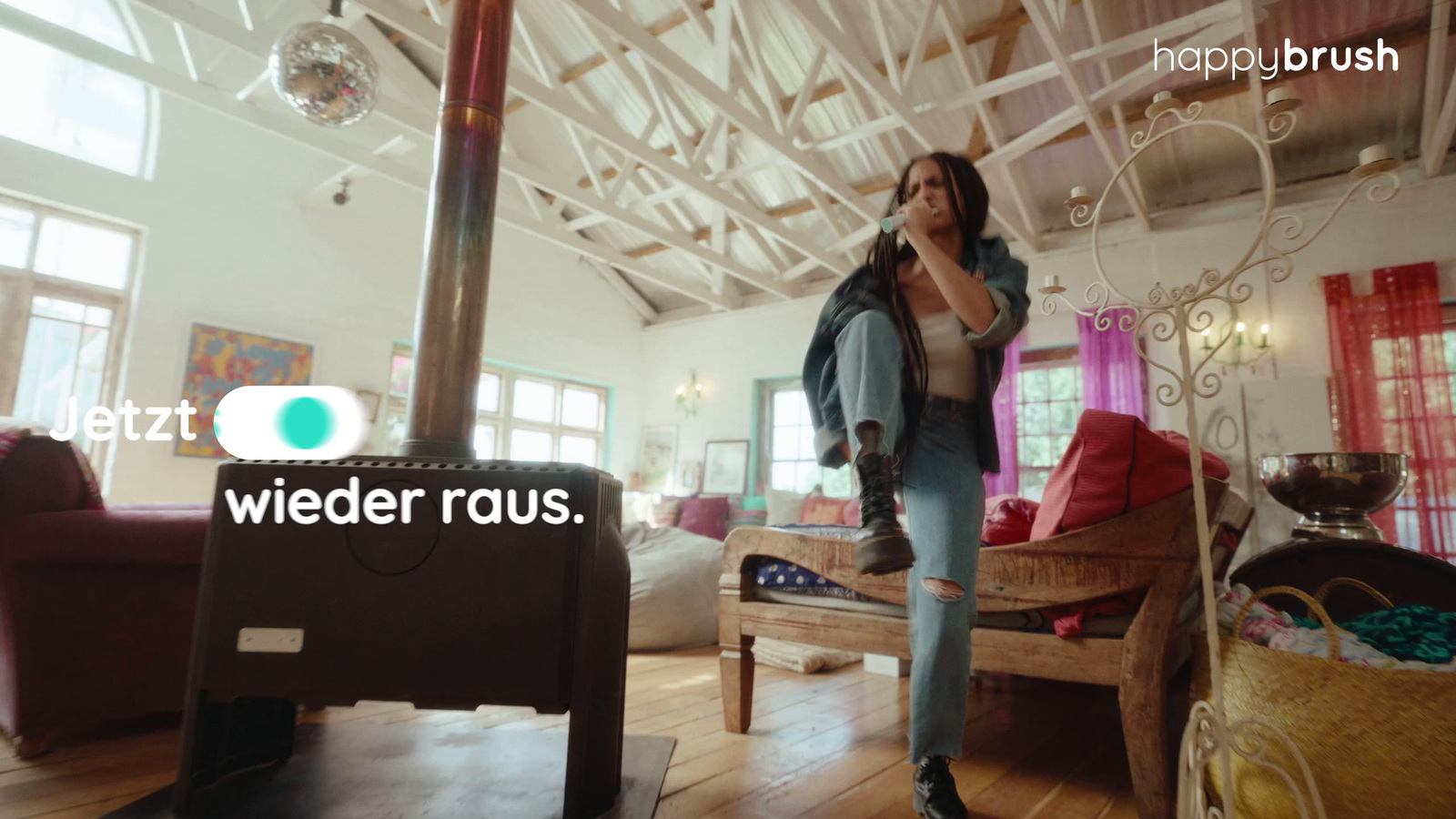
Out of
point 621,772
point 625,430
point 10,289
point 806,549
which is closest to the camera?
point 621,772

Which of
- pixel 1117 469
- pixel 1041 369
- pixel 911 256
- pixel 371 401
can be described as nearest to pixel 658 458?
pixel 371 401

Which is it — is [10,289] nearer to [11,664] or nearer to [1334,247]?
[11,664]

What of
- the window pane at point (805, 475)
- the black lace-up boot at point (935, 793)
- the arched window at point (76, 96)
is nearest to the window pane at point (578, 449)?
the window pane at point (805, 475)

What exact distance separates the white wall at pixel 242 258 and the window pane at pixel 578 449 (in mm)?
1273

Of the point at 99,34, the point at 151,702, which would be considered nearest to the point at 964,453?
the point at 151,702

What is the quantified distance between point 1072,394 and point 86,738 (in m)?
6.10

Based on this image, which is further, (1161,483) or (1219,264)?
(1219,264)

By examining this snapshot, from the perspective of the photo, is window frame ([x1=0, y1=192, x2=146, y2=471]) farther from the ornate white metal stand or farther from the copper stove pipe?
the ornate white metal stand

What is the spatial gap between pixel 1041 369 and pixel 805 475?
8.18 feet

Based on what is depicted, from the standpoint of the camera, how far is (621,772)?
1508 millimetres

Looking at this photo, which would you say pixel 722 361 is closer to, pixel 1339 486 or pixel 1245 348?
pixel 1245 348

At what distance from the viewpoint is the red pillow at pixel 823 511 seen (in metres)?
5.54

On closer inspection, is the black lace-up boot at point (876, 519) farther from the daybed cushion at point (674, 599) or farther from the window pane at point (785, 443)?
the window pane at point (785, 443)

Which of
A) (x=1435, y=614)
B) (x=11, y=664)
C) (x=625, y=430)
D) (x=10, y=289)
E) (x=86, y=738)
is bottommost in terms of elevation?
(x=86, y=738)
